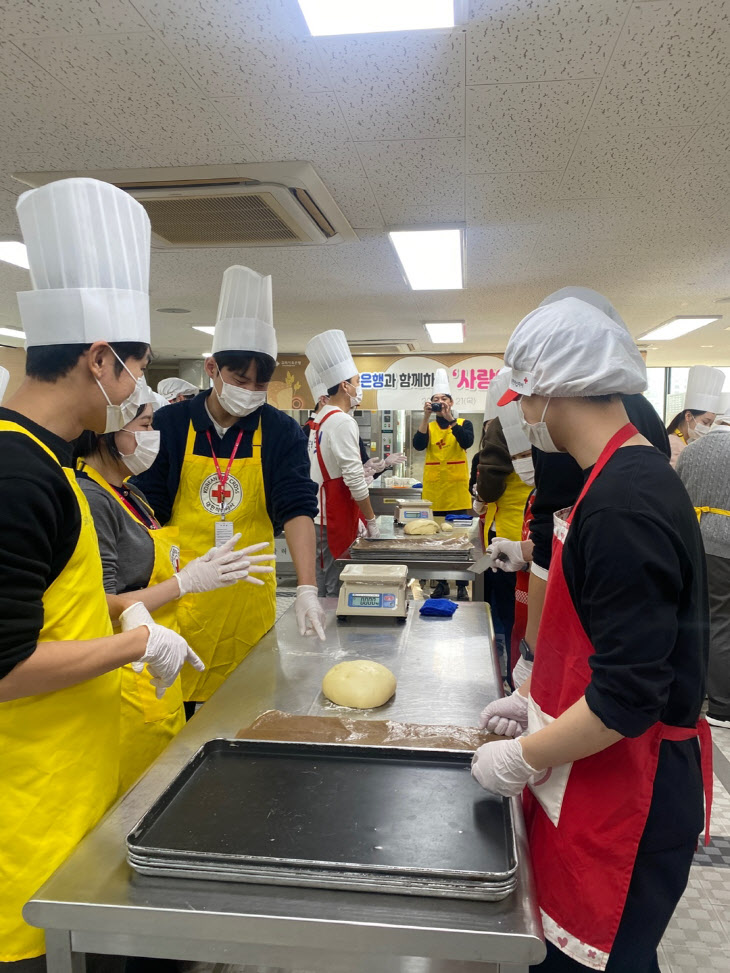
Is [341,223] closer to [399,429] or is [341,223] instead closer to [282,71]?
[282,71]

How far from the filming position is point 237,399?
6.56 ft

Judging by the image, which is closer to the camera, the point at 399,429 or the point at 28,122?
the point at 28,122

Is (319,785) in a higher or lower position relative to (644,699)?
lower

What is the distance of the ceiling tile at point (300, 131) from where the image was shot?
6.65 ft

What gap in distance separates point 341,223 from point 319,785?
2.88 meters

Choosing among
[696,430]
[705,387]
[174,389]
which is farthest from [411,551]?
[174,389]

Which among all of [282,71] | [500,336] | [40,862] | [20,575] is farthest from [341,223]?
[500,336]

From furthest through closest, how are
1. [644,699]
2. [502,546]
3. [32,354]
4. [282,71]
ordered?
[502,546]
[282,71]
[32,354]
[644,699]

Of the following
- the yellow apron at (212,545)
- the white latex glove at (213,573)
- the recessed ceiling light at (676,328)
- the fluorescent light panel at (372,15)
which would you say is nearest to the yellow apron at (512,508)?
the yellow apron at (212,545)

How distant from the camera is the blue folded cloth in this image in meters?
2.10

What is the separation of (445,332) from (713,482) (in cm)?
437

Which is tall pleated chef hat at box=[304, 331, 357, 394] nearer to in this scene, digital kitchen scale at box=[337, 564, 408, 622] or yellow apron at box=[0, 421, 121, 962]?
digital kitchen scale at box=[337, 564, 408, 622]

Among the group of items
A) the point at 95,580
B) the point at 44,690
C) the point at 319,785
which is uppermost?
the point at 95,580

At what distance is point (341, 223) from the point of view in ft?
10.6
